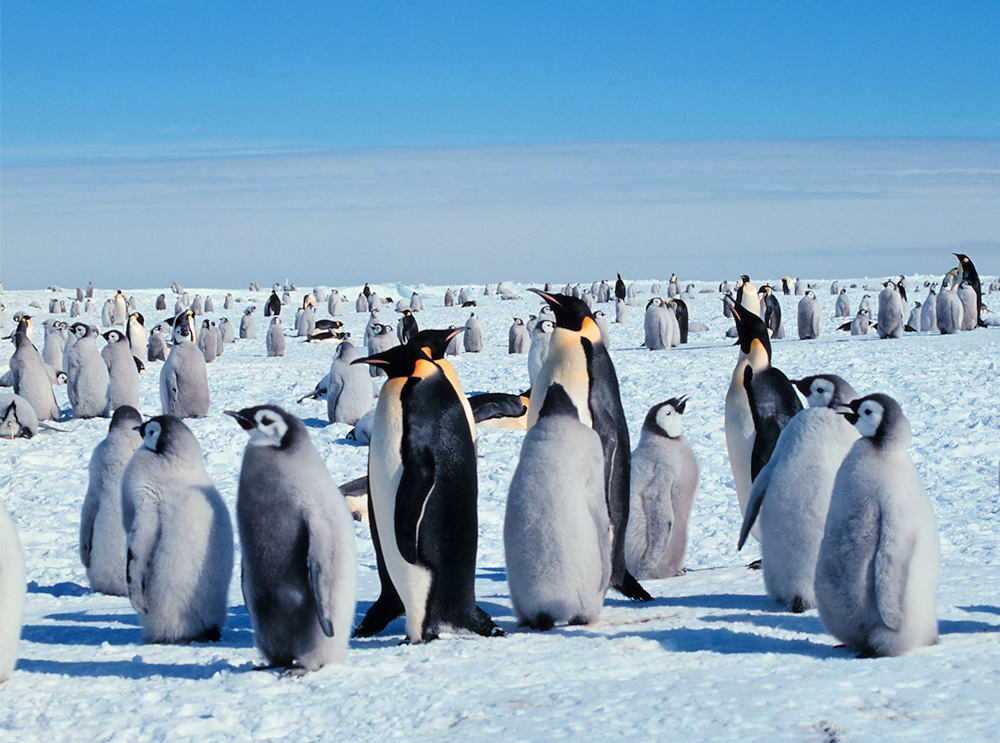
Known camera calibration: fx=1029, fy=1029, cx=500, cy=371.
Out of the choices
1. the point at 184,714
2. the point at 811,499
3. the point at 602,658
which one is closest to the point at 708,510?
the point at 811,499

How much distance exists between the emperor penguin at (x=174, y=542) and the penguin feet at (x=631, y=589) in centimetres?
176

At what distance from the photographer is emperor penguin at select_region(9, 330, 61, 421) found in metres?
10.8

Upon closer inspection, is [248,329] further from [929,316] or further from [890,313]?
[929,316]

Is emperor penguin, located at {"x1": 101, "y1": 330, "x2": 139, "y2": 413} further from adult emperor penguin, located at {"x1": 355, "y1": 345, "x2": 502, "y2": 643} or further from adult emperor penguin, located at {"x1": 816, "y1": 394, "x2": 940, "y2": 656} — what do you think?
adult emperor penguin, located at {"x1": 816, "y1": 394, "x2": 940, "y2": 656}

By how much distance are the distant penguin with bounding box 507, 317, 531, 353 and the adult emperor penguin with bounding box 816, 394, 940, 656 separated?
13.9m

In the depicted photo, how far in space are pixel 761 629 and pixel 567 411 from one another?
1102 millimetres

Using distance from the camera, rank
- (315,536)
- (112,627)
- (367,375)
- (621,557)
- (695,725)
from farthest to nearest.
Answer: (367,375)
(621,557)
(112,627)
(315,536)
(695,725)

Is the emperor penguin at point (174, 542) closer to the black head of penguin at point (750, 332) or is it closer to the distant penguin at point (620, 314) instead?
the black head of penguin at point (750, 332)

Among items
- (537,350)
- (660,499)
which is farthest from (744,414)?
(537,350)

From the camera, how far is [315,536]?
3.29 meters

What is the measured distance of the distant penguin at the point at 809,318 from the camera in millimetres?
18812

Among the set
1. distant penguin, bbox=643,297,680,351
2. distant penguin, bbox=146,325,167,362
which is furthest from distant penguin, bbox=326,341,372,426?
distant penguin, bbox=146,325,167,362

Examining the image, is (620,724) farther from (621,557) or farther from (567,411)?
(621,557)

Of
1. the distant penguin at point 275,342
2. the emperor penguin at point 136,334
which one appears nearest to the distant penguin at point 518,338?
the distant penguin at point 275,342
